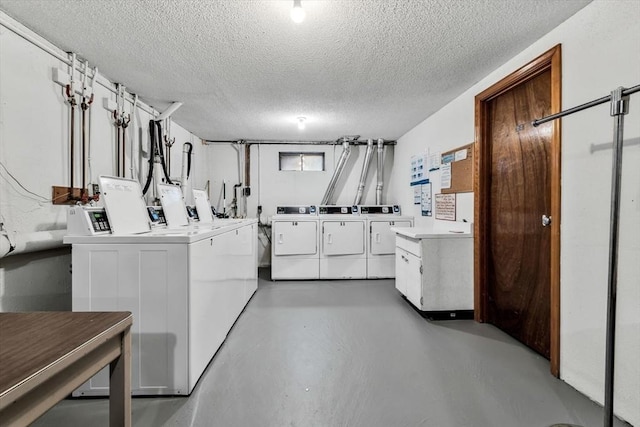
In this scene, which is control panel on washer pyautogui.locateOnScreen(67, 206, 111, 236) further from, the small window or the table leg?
the small window

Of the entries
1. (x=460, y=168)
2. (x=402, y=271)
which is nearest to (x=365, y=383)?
(x=402, y=271)

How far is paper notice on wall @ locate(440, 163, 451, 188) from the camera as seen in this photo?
2.96m

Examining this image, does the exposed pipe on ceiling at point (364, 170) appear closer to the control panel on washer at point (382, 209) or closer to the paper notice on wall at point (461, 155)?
the control panel on washer at point (382, 209)

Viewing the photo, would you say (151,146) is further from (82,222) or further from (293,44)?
(293,44)

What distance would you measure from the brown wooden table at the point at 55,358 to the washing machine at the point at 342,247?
3194 mm

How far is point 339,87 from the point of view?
8.39 ft

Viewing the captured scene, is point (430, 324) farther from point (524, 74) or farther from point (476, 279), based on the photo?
point (524, 74)

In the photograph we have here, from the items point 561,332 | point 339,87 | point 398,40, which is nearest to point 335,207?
point 339,87

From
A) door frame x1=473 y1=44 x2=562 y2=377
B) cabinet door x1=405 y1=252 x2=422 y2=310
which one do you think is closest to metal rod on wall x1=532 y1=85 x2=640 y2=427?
door frame x1=473 y1=44 x2=562 y2=377

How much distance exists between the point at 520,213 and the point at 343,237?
226 centimetres

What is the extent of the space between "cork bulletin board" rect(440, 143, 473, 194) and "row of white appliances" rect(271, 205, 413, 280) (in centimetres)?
117

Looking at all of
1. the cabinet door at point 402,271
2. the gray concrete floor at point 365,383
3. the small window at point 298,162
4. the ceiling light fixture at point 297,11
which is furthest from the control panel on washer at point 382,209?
the ceiling light fixture at point 297,11

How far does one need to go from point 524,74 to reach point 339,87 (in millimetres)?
1383

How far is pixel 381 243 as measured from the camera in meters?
4.04
